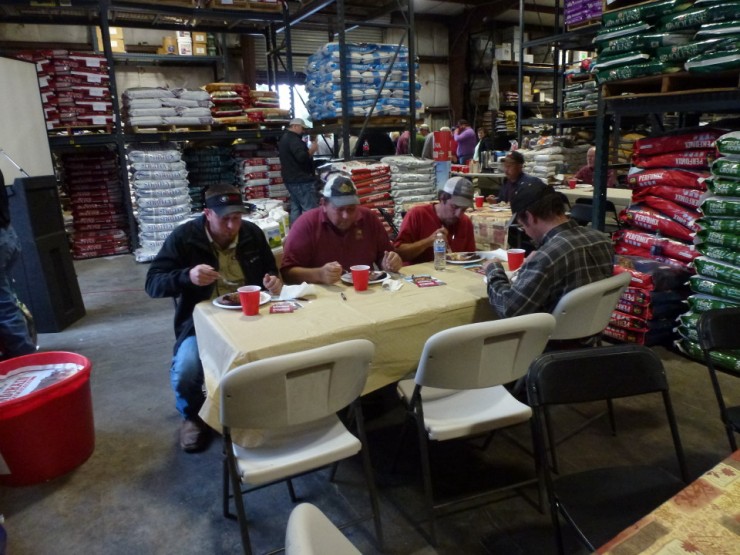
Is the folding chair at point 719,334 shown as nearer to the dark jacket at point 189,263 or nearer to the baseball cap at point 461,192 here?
the baseball cap at point 461,192

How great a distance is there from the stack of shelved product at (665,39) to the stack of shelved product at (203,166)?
6735mm

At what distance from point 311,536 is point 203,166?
8.94 m

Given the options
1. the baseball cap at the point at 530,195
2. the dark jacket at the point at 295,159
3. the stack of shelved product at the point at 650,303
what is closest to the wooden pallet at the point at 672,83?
the stack of shelved product at the point at 650,303

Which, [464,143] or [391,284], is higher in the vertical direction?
[464,143]

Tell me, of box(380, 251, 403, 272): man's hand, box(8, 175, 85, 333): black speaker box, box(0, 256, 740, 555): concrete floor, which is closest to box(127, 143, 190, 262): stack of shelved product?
box(8, 175, 85, 333): black speaker box

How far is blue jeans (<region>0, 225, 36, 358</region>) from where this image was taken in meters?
3.67

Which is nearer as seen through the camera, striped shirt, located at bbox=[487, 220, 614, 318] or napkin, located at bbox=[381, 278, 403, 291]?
striped shirt, located at bbox=[487, 220, 614, 318]

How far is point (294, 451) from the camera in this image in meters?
2.05

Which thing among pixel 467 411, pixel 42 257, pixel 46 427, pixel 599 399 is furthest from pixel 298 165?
pixel 599 399

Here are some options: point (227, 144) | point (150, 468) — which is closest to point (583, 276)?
point (150, 468)

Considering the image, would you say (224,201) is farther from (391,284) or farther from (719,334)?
(719,334)

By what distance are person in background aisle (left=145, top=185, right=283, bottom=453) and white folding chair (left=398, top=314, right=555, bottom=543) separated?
1.01 m

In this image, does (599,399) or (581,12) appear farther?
(581,12)

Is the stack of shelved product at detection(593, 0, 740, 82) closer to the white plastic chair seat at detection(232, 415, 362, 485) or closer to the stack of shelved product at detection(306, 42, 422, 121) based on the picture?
the white plastic chair seat at detection(232, 415, 362, 485)
